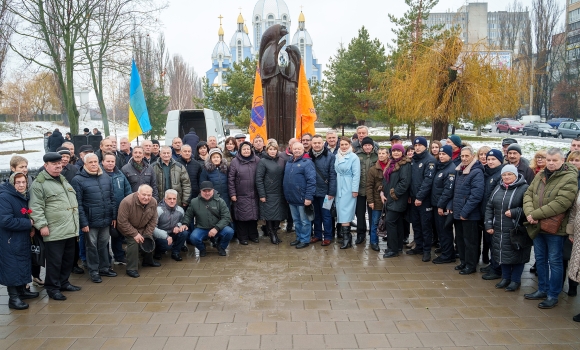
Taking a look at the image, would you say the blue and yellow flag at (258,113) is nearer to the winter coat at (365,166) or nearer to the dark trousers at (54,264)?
the winter coat at (365,166)

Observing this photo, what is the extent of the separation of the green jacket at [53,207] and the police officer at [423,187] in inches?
187

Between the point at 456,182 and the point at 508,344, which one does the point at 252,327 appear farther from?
the point at 456,182

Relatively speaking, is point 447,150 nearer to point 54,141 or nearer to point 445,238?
point 445,238

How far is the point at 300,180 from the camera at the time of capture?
7.20m

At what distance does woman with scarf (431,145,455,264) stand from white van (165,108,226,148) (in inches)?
385

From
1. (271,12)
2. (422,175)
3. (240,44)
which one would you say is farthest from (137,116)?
(240,44)

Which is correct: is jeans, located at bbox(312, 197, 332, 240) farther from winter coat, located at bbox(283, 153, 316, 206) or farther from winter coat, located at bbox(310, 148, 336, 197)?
winter coat, located at bbox(283, 153, 316, 206)

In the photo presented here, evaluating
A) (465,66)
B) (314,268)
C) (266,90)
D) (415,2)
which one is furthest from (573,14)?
(314,268)

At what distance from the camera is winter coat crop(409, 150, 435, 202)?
6430 mm

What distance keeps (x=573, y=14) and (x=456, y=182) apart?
64268mm

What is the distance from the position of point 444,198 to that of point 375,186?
49.9 inches

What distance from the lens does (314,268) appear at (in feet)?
20.4

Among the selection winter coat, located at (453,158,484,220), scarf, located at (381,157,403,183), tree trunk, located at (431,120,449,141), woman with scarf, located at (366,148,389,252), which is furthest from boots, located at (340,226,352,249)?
tree trunk, located at (431,120,449,141)

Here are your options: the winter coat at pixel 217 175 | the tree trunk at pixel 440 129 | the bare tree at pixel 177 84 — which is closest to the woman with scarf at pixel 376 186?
the winter coat at pixel 217 175
